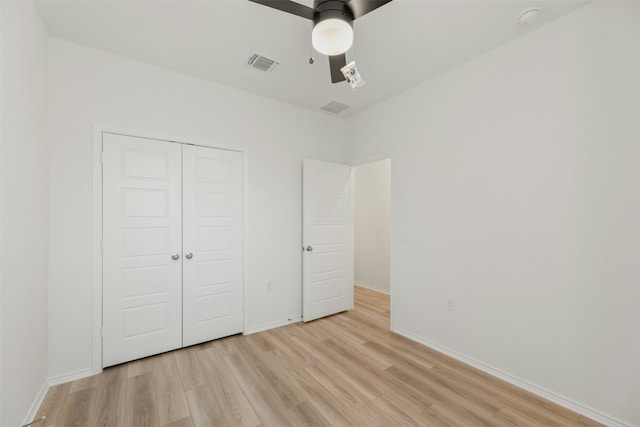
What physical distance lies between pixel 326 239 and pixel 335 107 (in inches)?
74.5

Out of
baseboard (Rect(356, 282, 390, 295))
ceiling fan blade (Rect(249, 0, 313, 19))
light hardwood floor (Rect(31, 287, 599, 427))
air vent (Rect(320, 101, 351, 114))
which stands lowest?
baseboard (Rect(356, 282, 390, 295))

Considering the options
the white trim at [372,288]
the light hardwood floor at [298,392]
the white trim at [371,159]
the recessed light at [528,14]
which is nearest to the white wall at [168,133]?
the white trim at [371,159]

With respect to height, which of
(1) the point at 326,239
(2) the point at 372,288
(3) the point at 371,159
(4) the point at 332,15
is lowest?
(2) the point at 372,288

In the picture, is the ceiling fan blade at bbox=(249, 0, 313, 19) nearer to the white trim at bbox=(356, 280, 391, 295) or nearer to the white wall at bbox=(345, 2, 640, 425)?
the white wall at bbox=(345, 2, 640, 425)

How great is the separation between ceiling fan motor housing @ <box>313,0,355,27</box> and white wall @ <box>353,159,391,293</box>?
140 inches

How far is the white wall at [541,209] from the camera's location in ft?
5.91

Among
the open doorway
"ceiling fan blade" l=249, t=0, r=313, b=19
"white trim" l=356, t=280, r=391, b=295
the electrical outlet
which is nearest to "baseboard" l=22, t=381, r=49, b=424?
"ceiling fan blade" l=249, t=0, r=313, b=19

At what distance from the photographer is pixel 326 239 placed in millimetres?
3824

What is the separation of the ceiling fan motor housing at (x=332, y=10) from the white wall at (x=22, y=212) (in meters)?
1.77

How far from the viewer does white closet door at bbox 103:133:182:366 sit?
2496 millimetres

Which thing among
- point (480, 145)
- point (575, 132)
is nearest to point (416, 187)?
point (480, 145)

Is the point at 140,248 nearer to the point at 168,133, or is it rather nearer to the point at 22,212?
A: the point at 22,212

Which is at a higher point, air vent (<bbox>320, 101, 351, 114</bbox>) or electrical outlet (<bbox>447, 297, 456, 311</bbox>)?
air vent (<bbox>320, 101, 351, 114</bbox>)

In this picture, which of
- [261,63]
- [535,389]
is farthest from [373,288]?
[261,63]
